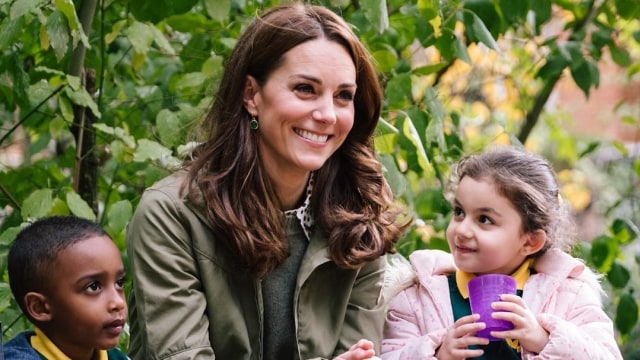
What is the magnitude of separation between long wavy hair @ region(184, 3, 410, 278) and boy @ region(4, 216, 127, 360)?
40cm

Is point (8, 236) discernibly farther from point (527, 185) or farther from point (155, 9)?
point (527, 185)

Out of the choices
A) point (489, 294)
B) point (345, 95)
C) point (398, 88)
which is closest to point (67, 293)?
point (345, 95)

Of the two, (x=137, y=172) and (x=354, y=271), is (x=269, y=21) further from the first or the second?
(x=137, y=172)

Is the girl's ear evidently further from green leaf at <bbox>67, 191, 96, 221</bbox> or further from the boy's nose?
green leaf at <bbox>67, 191, 96, 221</bbox>

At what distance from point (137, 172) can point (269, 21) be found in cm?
115

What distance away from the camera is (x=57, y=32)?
286 centimetres

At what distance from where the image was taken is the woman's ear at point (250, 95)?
292 cm

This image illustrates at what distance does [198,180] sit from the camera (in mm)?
2848

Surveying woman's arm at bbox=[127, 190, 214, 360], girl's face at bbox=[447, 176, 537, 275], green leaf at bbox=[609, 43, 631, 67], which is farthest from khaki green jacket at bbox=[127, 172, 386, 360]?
green leaf at bbox=[609, 43, 631, 67]

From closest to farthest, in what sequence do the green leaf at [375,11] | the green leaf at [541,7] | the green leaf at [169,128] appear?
1. the green leaf at [375,11]
2. the green leaf at [169,128]
3. the green leaf at [541,7]

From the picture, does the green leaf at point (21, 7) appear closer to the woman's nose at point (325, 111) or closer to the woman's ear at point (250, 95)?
the woman's ear at point (250, 95)

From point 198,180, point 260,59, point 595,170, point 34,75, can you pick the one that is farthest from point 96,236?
point 595,170

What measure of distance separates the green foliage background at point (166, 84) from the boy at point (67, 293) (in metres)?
0.48

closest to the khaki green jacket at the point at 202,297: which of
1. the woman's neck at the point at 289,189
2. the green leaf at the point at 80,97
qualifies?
the woman's neck at the point at 289,189
